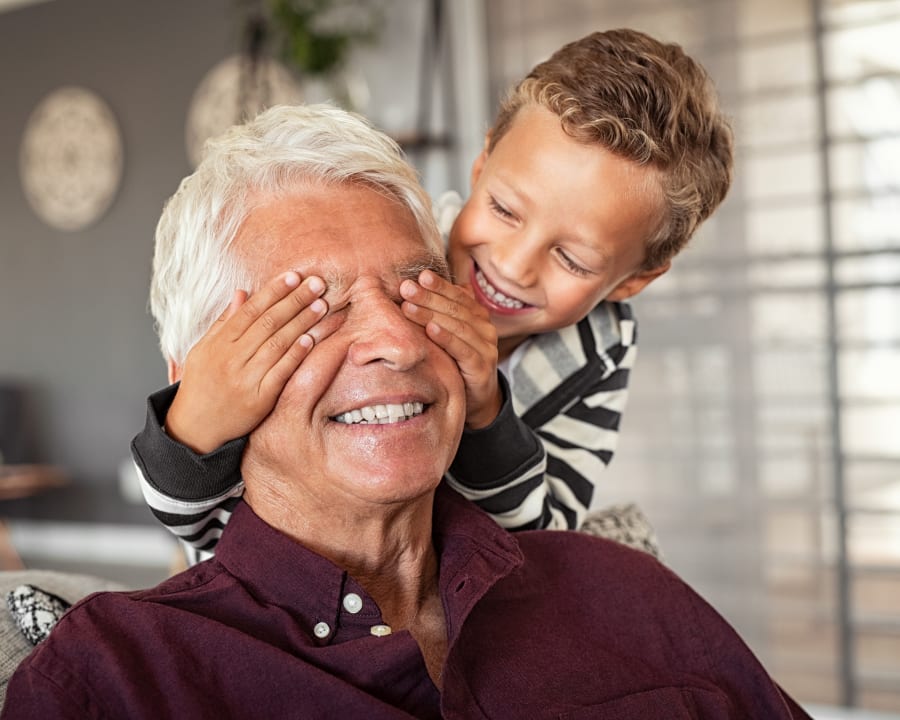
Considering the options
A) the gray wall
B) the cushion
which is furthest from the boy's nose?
the gray wall

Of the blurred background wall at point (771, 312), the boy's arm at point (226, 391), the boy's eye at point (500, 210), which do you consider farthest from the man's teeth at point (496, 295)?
the blurred background wall at point (771, 312)

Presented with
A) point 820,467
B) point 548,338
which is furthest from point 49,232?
point 548,338

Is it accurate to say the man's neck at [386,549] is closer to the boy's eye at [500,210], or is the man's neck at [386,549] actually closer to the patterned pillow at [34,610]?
the patterned pillow at [34,610]

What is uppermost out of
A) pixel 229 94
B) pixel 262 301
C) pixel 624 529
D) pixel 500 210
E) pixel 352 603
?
pixel 229 94

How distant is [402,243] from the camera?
1.27 m

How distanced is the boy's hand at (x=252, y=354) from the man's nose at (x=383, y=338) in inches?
2.0

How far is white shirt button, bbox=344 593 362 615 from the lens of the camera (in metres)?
1.18

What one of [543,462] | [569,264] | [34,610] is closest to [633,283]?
[569,264]

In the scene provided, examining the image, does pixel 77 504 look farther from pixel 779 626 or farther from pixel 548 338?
pixel 548 338

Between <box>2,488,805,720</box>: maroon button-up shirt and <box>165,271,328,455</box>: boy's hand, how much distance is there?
0.15m

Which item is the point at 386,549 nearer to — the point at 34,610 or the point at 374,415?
the point at 374,415

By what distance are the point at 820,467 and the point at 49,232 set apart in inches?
194

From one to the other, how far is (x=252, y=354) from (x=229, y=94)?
481 cm

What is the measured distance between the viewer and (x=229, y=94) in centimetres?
562
